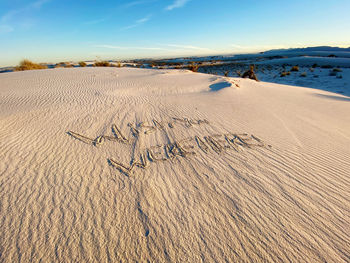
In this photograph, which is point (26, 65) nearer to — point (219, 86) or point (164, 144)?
point (219, 86)

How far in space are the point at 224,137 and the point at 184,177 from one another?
135 cm

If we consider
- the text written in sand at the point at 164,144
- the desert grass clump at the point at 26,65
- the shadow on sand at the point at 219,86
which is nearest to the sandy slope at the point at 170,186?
the text written in sand at the point at 164,144

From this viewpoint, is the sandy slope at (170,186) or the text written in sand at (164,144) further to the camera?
the text written in sand at (164,144)

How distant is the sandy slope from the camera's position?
142 cm

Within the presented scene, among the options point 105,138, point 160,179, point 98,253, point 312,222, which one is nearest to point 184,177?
point 160,179

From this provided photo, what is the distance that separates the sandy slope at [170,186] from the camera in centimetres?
142

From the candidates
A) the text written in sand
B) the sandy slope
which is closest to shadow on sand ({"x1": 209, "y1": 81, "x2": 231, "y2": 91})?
the sandy slope

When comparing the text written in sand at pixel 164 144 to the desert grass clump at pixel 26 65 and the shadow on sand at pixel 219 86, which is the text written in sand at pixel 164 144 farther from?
the desert grass clump at pixel 26 65

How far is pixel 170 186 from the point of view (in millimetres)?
2041

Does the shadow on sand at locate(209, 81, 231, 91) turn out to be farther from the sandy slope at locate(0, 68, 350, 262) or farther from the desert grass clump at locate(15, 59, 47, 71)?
the desert grass clump at locate(15, 59, 47, 71)

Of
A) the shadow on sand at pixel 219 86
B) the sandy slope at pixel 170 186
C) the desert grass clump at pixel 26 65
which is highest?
the desert grass clump at pixel 26 65

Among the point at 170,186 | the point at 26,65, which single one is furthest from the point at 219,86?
the point at 26,65

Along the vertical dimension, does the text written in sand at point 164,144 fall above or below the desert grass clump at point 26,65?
below

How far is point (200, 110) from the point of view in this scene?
14.3 ft
